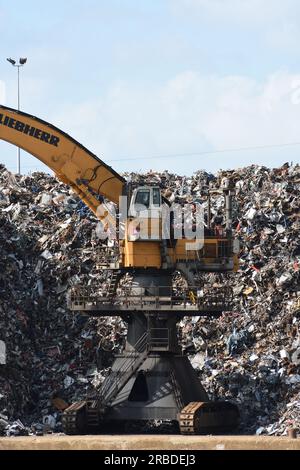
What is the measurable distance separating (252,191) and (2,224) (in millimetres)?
8419

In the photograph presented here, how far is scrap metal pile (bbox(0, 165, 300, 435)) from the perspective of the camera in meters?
49.9

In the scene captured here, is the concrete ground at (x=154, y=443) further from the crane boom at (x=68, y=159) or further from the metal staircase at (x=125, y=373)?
the crane boom at (x=68, y=159)

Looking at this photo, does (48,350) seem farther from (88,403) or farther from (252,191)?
(252,191)

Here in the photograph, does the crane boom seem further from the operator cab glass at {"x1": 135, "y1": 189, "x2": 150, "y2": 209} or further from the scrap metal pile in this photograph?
the scrap metal pile

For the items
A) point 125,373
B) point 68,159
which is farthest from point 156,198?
point 125,373

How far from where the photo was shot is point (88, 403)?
4788cm

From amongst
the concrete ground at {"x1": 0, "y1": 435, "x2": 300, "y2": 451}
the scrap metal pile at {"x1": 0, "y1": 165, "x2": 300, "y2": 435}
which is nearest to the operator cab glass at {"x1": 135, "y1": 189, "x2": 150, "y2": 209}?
the scrap metal pile at {"x1": 0, "y1": 165, "x2": 300, "y2": 435}

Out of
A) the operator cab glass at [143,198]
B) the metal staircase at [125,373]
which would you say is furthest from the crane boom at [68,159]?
the metal staircase at [125,373]

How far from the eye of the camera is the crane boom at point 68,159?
49875 mm

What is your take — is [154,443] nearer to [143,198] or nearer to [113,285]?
[113,285]

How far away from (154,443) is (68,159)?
33.0ft

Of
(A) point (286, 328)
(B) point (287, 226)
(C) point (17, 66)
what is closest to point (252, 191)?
(B) point (287, 226)

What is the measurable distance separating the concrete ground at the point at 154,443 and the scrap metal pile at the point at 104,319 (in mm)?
3154

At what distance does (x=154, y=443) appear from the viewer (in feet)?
145
